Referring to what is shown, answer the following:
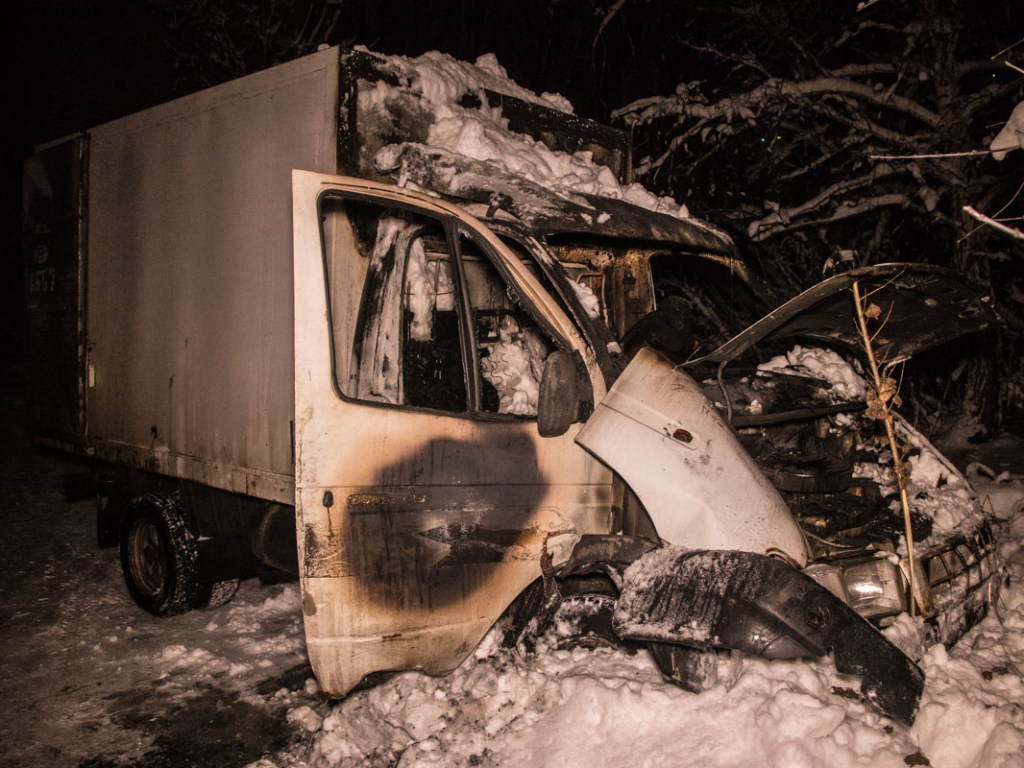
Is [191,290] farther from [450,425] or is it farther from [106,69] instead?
[106,69]

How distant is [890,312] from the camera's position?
3.90m

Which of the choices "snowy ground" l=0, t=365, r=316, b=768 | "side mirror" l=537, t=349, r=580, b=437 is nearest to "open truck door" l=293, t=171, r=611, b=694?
"side mirror" l=537, t=349, r=580, b=437

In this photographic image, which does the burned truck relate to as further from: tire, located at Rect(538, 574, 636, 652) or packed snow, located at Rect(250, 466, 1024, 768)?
packed snow, located at Rect(250, 466, 1024, 768)

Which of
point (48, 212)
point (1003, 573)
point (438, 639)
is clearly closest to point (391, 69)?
point (438, 639)

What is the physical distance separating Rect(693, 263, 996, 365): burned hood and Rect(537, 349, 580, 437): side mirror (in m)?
0.77

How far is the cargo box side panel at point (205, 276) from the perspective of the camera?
3969mm

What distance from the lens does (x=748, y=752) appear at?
9.11 feet

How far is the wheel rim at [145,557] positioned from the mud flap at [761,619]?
346 centimetres

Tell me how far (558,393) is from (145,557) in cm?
360

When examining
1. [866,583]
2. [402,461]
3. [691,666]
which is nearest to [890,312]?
[866,583]

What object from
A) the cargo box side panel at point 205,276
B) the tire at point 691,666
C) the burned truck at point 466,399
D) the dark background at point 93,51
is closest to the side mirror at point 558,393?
the burned truck at point 466,399

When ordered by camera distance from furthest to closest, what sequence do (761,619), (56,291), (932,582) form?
1. (56,291)
2. (932,582)
3. (761,619)

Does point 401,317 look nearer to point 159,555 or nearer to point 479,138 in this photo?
point 479,138

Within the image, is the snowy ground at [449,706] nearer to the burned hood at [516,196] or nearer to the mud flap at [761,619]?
the mud flap at [761,619]
